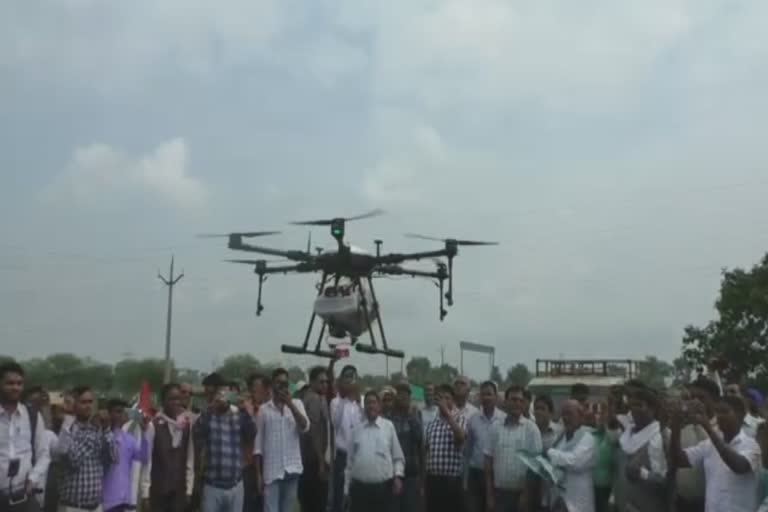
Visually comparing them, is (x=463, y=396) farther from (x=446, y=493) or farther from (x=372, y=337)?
(x=372, y=337)

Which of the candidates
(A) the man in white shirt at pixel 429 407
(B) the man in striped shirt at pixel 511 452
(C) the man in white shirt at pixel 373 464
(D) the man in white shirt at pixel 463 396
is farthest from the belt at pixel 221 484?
(D) the man in white shirt at pixel 463 396

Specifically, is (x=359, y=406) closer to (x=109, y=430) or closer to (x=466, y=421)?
(x=466, y=421)

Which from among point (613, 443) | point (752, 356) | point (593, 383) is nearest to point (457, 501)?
point (613, 443)

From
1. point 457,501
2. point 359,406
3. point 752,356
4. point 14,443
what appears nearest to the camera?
point 14,443

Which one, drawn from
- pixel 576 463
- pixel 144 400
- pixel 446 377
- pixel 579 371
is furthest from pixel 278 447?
pixel 579 371

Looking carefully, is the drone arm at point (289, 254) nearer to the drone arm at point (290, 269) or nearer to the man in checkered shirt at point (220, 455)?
the drone arm at point (290, 269)
